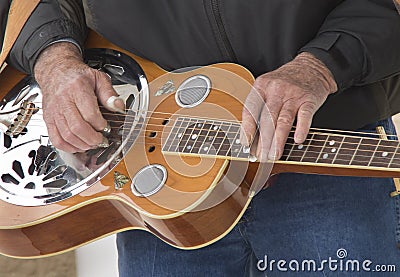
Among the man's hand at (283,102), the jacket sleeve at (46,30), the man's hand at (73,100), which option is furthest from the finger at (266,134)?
the jacket sleeve at (46,30)

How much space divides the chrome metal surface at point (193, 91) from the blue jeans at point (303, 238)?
0.53 feet

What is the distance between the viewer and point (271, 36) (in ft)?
2.83

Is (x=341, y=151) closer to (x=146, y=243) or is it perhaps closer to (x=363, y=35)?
(x=363, y=35)

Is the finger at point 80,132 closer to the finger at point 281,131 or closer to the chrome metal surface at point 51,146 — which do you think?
the chrome metal surface at point 51,146

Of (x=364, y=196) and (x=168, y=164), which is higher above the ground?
(x=168, y=164)

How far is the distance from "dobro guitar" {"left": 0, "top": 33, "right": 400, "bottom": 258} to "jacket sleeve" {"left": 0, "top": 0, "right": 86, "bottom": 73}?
0.04 meters

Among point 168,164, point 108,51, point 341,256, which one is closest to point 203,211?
point 168,164

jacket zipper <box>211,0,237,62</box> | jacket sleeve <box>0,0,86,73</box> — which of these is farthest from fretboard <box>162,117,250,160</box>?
jacket sleeve <box>0,0,86,73</box>

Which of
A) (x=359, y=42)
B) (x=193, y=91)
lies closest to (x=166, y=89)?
(x=193, y=91)

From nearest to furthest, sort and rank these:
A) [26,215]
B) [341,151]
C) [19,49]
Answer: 1. [341,151]
2. [26,215]
3. [19,49]

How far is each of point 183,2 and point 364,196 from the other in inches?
14.1

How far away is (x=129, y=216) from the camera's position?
87 centimetres

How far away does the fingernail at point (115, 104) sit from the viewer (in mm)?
883

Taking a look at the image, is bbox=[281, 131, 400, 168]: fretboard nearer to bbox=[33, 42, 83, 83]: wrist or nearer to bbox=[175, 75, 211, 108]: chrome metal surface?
bbox=[175, 75, 211, 108]: chrome metal surface
